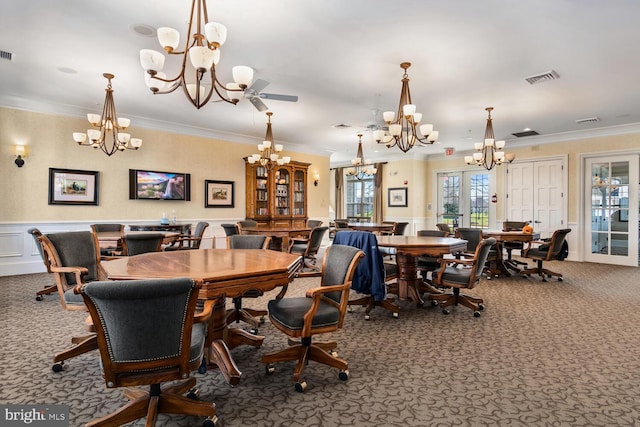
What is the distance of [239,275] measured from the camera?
208 centimetres

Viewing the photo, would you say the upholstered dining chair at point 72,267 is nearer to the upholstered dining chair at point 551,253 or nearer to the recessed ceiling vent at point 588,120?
the upholstered dining chair at point 551,253

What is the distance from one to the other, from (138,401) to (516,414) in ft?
6.81

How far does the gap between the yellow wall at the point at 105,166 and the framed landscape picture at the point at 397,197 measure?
503 cm

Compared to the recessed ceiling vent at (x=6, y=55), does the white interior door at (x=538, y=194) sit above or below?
below

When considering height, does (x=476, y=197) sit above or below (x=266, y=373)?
above

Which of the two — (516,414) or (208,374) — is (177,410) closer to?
(208,374)

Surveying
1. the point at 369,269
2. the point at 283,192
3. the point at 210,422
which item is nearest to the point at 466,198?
the point at 283,192

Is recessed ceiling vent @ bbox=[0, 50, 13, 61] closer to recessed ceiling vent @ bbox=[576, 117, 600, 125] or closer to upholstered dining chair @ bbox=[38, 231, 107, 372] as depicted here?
upholstered dining chair @ bbox=[38, 231, 107, 372]

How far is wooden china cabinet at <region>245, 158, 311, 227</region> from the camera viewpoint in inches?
336

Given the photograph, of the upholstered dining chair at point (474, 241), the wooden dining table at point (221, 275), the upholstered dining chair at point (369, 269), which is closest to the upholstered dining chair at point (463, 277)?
the upholstered dining chair at point (369, 269)

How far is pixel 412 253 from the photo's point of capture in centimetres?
389

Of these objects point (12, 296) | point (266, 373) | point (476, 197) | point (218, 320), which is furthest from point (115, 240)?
point (476, 197)

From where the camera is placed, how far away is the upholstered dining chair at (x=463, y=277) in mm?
3758

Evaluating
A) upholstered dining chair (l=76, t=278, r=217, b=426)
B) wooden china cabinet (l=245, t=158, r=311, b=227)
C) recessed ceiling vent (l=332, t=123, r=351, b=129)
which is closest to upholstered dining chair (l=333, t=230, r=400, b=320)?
upholstered dining chair (l=76, t=278, r=217, b=426)
